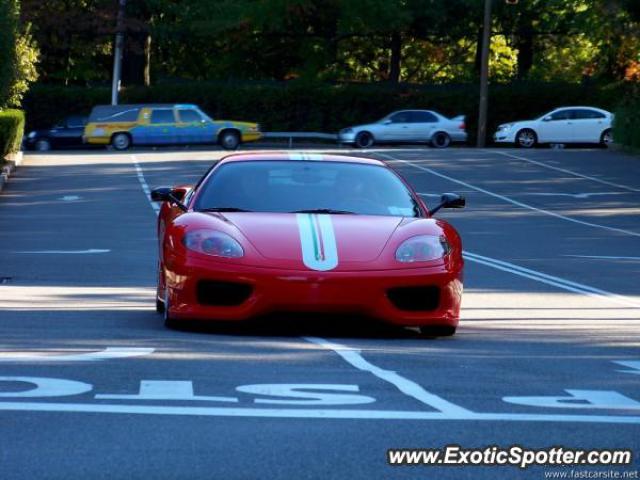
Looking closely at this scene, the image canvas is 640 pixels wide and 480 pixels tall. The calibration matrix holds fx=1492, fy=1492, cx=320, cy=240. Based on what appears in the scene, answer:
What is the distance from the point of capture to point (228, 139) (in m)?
49.2

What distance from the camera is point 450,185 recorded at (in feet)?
115

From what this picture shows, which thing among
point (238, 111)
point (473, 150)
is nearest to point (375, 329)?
point (473, 150)

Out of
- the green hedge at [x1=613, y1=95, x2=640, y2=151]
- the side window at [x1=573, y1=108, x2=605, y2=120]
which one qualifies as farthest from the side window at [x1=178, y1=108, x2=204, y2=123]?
the green hedge at [x1=613, y1=95, x2=640, y2=151]

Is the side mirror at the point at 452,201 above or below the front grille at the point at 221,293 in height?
above

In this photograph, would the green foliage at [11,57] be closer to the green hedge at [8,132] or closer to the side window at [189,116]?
the green hedge at [8,132]

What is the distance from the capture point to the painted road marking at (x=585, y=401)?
7.15 metres

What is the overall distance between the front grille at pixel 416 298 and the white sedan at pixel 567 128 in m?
41.5

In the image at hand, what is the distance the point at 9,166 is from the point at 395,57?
3317 centimetres

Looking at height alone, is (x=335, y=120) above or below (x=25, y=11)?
below

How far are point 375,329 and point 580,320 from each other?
1.97 metres

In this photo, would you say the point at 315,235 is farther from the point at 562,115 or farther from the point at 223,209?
the point at 562,115

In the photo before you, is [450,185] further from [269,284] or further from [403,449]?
[403,449]

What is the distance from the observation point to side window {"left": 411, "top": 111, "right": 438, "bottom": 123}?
5291cm

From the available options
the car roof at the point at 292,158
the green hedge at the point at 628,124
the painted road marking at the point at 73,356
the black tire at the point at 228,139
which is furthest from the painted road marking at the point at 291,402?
the black tire at the point at 228,139
